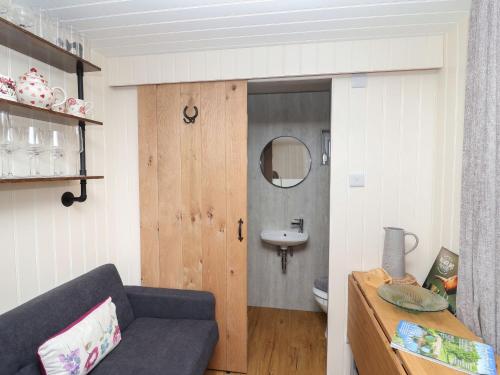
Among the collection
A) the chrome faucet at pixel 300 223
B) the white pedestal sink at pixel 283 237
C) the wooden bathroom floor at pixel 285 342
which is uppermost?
the chrome faucet at pixel 300 223

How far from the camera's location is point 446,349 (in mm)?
1071

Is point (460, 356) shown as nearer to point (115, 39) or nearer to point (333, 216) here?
point (333, 216)

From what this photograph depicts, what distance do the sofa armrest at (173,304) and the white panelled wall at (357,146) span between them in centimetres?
46

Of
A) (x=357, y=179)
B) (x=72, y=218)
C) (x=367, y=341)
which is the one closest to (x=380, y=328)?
(x=367, y=341)

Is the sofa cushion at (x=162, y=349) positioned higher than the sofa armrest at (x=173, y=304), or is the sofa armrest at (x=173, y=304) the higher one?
the sofa armrest at (x=173, y=304)

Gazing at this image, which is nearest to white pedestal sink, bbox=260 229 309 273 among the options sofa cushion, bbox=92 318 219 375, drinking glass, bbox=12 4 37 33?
sofa cushion, bbox=92 318 219 375

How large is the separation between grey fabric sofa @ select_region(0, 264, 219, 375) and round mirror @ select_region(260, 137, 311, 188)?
1.46 m

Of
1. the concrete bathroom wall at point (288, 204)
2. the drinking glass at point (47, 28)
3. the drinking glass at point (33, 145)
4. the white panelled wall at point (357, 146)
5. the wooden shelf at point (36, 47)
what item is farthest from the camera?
the concrete bathroom wall at point (288, 204)

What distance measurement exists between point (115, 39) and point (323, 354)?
9.52ft

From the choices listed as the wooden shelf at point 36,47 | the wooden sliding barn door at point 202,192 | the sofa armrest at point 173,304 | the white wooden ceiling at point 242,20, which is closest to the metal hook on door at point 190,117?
the wooden sliding barn door at point 202,192

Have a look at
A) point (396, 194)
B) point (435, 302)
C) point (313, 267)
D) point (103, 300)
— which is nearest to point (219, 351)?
point (103, 300)

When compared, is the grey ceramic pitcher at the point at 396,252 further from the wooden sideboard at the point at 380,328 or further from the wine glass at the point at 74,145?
the wine glass at the point at 74,145

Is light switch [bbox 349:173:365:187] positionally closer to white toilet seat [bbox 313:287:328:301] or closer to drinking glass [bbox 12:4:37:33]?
white toilet seat [bbox 313:287:328:301]

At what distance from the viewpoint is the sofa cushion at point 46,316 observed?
1129 millimetres
